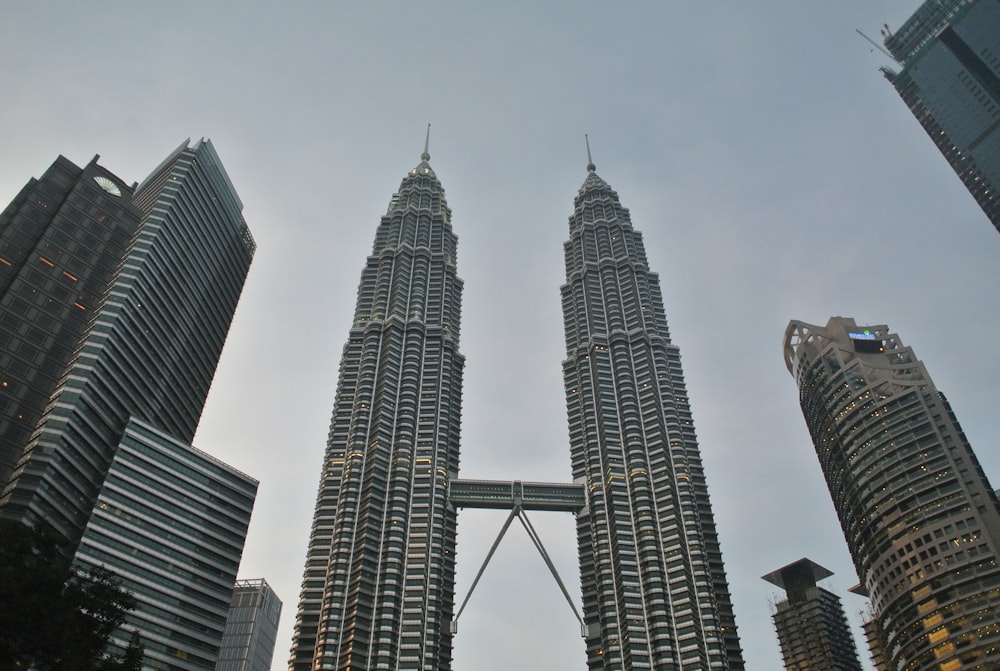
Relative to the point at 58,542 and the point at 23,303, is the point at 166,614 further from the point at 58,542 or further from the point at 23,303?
the point at 58,542

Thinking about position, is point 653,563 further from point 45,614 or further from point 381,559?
point 45,614

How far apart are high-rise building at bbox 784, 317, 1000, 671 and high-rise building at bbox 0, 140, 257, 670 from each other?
12827cm

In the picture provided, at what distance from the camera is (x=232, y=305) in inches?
7500

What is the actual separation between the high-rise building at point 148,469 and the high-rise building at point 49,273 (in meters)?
2.53

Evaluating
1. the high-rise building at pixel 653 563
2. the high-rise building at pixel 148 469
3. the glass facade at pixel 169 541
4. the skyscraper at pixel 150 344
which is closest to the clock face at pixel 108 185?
the high-rise building at pixel 148 469

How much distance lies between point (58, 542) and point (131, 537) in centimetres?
6707

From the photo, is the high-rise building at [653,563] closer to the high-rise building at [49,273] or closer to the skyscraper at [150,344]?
the skyscraper at [150,344]

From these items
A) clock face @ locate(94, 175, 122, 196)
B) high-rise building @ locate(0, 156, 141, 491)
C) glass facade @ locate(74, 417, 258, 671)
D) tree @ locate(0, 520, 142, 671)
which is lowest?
tree @ locate(0, 520, 142, 671)

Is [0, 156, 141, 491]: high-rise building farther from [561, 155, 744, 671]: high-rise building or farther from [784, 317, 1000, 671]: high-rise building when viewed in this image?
[784, 317, 1000, 671]: high-rise building

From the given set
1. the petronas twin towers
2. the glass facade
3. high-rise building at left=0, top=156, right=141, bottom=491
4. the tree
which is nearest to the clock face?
high-rise building at left=0, top=156, right=141, bottom=491

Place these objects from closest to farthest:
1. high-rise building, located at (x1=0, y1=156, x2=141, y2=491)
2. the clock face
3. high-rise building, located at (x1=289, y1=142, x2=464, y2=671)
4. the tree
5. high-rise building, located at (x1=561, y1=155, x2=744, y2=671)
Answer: the tree → high-rise building, located at (x1=0, y1=156, x2=141, y2=491) → the clock face → high-rise building, located at (x1=289, y1=142, x2=464, y2=671) → high-rise building, located at (x1=561, y1=155, x2=744, y2=671)

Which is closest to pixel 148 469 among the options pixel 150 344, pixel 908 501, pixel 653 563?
pixel 150 344

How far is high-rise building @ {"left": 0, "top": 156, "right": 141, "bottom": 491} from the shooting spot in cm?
11975

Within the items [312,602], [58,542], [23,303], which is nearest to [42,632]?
[58,542]
